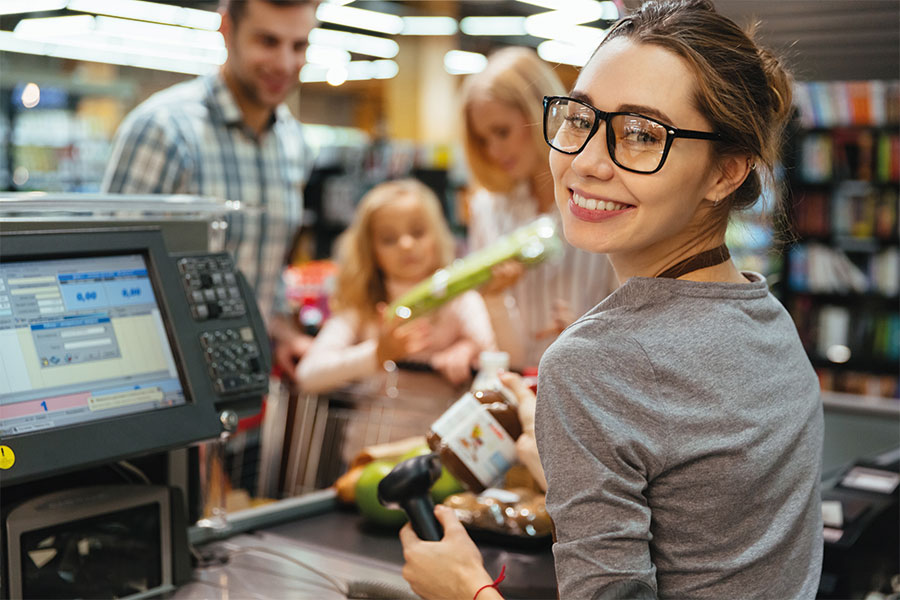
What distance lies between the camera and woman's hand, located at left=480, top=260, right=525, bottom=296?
7.84 feet

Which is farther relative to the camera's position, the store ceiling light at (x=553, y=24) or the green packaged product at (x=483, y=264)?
the store ceiling light at (x=553, y=24)

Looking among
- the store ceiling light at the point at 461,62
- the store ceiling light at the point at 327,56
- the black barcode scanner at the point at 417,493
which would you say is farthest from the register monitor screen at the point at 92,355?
the store ceiling light at the point at 461,62

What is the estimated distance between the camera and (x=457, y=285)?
2443 mm

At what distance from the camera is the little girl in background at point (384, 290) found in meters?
2.96

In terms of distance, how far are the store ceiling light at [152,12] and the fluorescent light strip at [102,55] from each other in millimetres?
1159

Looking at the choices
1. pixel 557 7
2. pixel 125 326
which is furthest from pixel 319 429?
pixel 557 7

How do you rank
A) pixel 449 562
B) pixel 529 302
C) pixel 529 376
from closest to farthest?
pixel 449 562
pixel 529 376
pixel 529 302

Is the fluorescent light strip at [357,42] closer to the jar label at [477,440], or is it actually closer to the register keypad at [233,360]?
the register keypad at [233,360]

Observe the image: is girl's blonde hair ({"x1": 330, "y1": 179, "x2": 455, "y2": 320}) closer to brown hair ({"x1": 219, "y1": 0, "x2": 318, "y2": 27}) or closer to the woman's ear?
brown hair ({"x1": 219, "y1": 0, "x2": 318, "y2": 27})

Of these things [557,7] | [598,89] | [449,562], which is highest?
[557,7]

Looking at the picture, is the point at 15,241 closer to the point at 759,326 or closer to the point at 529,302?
the point at 759,326

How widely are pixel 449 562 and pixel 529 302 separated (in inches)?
63.2

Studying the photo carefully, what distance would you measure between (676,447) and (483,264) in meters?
1.49

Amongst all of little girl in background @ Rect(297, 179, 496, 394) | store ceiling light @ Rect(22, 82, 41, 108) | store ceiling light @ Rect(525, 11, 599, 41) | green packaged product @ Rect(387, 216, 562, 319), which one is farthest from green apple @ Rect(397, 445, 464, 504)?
store ceiling light @ Rect(22, 82, 41, 108)
